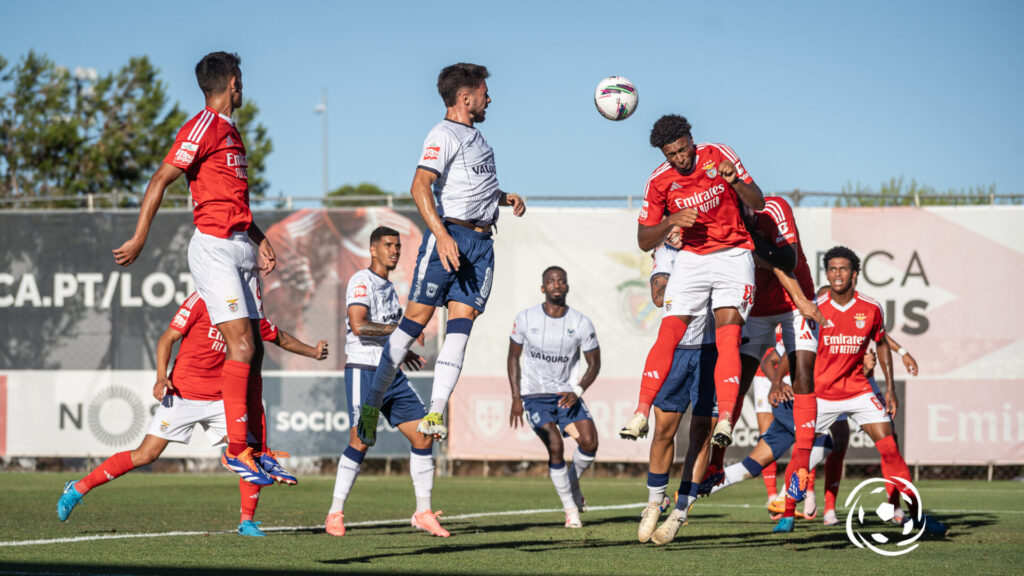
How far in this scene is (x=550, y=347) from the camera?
11484mm

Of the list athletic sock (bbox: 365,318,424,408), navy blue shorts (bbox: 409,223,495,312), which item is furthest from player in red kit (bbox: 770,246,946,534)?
athletic sock (bbox: 365,318,424,408)

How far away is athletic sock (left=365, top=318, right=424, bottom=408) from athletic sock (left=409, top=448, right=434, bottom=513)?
150cm

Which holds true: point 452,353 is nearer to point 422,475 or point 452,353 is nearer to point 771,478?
point 422,475

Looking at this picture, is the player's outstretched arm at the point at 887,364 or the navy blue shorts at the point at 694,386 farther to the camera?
the player's outstretched arm at the point at 887,364

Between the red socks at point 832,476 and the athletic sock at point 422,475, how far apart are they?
380 cm

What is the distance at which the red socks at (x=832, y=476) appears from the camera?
1052 cm

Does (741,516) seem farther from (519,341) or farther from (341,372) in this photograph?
(341,372)

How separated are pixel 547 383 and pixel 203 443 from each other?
25.9 feet

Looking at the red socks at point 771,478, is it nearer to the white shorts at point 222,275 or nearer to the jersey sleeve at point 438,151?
the jersey sleeve at point 438,151

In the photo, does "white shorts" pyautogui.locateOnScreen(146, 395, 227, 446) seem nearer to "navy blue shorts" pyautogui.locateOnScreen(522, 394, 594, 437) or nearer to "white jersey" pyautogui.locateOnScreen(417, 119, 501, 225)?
"white jersey" pyautogui.locateOnScreen(417, 119, 501, 225)

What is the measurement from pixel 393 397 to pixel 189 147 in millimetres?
3127

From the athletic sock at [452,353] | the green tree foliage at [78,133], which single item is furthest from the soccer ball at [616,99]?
the green tree foliage at [78,133]

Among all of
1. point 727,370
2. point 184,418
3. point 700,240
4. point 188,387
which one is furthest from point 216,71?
point 727,370

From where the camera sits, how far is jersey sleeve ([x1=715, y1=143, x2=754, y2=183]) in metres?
7.76
